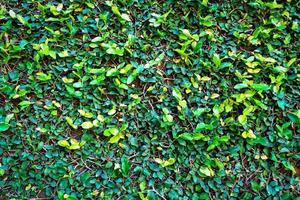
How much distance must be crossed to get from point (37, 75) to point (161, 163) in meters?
0.85

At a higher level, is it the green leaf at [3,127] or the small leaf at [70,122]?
the small leaf at [70,122]

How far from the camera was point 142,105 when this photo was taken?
1.83m

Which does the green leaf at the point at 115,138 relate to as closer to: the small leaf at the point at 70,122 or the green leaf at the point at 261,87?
the small leaf at the point at 70,122

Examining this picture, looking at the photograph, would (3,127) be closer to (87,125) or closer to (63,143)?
(63,143)

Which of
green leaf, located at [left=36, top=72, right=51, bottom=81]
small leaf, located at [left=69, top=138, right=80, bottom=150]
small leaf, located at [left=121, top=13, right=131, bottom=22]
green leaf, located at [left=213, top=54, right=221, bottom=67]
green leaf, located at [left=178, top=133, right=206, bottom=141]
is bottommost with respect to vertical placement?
small leaf, located at [left=69, top=138, right=80, bottom=150]

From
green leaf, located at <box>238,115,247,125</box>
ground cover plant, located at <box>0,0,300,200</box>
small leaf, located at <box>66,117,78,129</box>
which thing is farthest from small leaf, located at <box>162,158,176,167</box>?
small leaf, located at <box>66,117,78,129</box>

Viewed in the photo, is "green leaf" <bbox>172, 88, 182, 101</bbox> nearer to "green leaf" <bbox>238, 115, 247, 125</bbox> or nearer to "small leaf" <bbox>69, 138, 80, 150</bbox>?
"green leaf" <bbox>238, 115, 247, 125</bbox>

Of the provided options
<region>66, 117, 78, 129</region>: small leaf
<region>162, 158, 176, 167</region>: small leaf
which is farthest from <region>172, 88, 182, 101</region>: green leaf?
<region>66, 117, 78, 129</region>: small leaf

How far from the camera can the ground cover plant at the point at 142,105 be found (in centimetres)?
180

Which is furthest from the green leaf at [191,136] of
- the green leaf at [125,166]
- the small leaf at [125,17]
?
the small leaf at [125,17]

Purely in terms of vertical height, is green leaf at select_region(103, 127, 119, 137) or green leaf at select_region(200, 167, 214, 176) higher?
green leaf at select_region(103, 127, 119, 137)

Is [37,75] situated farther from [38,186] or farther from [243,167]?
[243,167]

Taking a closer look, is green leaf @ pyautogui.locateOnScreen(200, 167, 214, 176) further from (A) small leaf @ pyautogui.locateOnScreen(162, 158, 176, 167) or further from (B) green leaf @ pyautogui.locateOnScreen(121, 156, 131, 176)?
(B) green leaf @ pyautogui.locateOnScreen(121, 156, 131, 176)

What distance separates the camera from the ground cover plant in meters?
1.80
